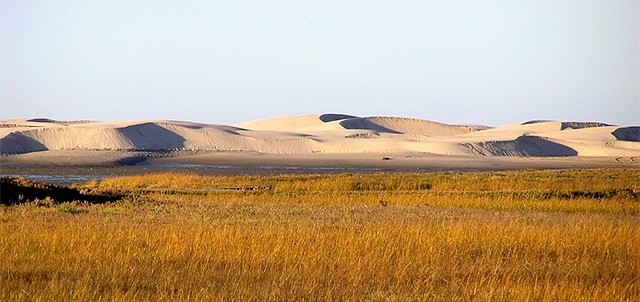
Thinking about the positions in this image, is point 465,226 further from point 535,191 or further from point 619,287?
point 535,191

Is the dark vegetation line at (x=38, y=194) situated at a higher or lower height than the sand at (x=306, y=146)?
lower

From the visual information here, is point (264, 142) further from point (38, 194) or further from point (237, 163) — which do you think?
point (38, 194)

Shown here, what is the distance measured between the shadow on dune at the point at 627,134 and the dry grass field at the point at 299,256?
11978 cm

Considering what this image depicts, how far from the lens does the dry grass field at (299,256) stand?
9.57 metres

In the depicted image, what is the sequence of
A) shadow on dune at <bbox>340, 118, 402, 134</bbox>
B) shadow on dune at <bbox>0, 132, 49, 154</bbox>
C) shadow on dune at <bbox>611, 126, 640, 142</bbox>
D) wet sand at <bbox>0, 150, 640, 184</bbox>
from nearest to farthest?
wet sand at <bbox>0, 150, 640, 184</bbox> < shadow on dune at <bbox>0, 132, 49, 154</bbox> < shadow on dune at <bbox>611, 126, 640, 142</bbox> < shadow on dune at <bbox>340, 118, 402, 134</bbox>

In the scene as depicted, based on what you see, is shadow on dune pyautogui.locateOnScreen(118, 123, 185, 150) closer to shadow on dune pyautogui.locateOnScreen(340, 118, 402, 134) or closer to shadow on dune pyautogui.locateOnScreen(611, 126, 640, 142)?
shadow on dune pyautogui.locateOnScreen(340, 118, 402, 134)

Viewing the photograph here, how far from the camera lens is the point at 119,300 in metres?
8.62

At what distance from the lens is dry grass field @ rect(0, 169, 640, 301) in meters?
9.57

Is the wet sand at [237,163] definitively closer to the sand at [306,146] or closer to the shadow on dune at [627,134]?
the sand at [306,146]

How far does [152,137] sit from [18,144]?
2154cm

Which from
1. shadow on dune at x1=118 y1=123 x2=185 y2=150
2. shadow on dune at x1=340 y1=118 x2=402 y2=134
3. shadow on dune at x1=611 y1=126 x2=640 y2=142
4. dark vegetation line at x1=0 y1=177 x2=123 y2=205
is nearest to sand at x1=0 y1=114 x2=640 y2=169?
shadow on dune at x1=118 y1=123 x2=185 y2=150

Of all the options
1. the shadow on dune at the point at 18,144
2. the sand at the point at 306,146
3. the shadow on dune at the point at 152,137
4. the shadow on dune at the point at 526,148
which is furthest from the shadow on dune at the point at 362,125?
the shadow on dune at the point at 18,144

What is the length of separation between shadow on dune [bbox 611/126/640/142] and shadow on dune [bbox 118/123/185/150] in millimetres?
66327

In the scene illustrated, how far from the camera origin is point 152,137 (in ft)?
356
